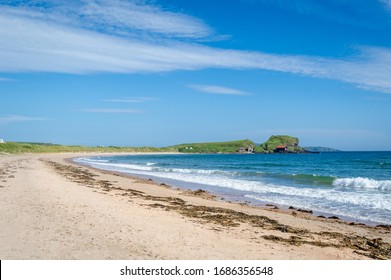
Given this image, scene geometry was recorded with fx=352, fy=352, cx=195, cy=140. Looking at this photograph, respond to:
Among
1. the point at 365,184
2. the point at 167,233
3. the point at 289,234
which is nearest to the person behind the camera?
the point at 167,233

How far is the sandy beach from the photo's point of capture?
7773 mm

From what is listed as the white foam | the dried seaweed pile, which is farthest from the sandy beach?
the white foam

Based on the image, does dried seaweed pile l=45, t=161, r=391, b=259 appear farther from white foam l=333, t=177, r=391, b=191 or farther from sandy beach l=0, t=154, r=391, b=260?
white foam l=333, t=177, r=391, b=191

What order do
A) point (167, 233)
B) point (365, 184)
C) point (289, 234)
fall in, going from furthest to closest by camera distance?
point (365, 184), point (289, 234), point (167, 233)

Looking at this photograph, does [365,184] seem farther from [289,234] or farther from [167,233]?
[167,233]

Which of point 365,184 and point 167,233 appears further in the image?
point 365,184

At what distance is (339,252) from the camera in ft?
28.1

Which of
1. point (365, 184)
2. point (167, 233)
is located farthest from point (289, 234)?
point (365, 184)

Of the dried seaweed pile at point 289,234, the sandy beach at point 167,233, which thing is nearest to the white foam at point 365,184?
the sandy beach at point 167,233

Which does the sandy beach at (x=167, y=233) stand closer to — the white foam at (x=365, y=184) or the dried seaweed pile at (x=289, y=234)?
the dried seaweed pile at (x=289, y=234)

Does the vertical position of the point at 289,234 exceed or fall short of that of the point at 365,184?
it falls short

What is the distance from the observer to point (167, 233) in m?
9.53
